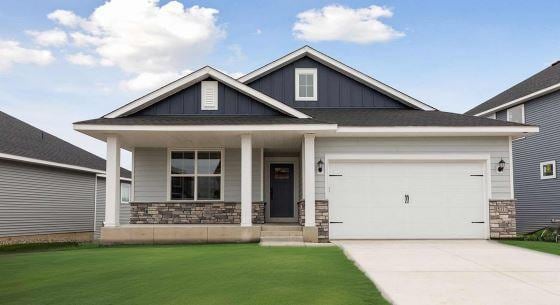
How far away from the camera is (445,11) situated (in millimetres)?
17578

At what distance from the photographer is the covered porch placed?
14.1 meters

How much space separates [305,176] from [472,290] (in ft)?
24.8

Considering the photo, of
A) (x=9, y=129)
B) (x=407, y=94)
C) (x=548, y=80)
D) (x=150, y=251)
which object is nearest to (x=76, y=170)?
(x=9, y=129)

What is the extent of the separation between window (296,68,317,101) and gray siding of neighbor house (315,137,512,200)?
3816 mm

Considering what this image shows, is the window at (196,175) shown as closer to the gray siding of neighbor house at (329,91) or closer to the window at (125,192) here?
the gray siding of neighbor house at (329,91)

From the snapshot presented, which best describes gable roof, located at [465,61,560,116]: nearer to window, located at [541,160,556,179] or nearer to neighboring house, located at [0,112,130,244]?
window, located at [541,160,556,179]

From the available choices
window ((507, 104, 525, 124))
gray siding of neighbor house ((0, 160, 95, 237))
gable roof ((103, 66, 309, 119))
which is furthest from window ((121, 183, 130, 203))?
window ((507, 104, 525, 124))

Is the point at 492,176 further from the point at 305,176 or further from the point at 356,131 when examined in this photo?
the point at 305,176

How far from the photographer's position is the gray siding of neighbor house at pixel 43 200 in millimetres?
18844

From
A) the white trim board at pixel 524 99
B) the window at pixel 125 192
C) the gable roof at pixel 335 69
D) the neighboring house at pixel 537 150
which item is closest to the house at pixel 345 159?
the gable roof at pixel 335 69

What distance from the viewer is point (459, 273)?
8.20 metres

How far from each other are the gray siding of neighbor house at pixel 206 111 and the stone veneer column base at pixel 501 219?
654 centimetres

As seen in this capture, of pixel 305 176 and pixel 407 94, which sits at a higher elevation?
pixel 407 94

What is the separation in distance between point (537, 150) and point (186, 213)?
13.8m
